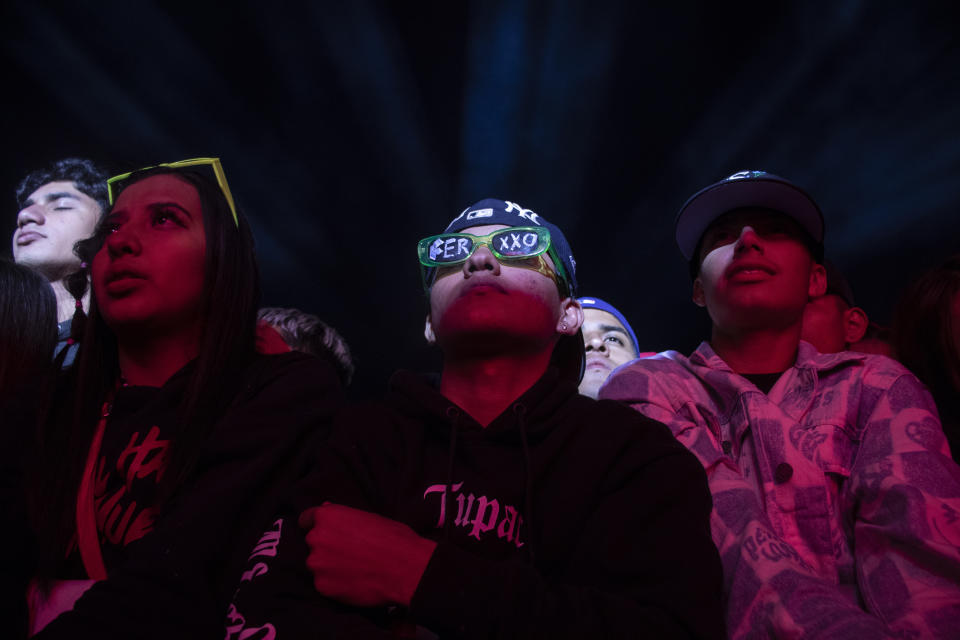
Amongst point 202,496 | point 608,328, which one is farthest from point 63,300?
point 608,328

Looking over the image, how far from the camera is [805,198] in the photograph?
6.09 ft

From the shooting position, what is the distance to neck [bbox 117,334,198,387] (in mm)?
1535

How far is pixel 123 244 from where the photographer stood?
1.46 m

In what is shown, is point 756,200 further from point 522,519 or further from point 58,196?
point 58,196

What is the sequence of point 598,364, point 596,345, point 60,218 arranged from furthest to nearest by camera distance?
point 596,345
point 598,364
point 60,218

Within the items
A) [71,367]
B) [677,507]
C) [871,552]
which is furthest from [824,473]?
[71,367]

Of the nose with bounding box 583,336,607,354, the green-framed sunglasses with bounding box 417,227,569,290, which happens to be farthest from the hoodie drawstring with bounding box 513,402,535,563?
the nose with bounding box 583,336,607,354

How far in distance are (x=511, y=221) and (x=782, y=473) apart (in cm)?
111

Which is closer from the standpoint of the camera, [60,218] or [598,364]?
[60,218]

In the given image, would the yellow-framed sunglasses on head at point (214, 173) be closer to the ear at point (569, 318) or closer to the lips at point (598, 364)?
the ear at point (569, 318)

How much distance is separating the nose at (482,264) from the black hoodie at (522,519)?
0.36m

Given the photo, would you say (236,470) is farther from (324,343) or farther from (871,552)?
(324,343)

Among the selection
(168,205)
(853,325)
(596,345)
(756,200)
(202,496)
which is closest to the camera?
(202,496)

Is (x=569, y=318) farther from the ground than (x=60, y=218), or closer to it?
closer to it
